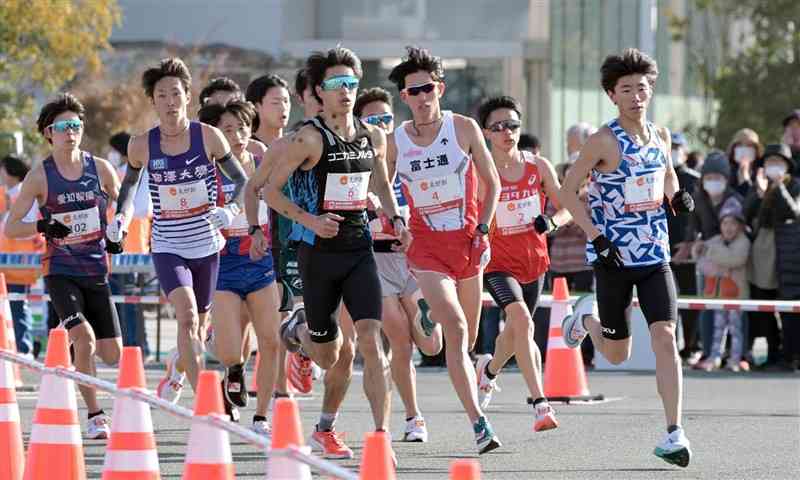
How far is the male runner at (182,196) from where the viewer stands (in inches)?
472

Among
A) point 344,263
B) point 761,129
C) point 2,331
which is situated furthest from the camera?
point 761,129

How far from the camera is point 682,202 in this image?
36.2 feet

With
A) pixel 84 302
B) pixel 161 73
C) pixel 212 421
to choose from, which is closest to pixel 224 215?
pixel 161 73

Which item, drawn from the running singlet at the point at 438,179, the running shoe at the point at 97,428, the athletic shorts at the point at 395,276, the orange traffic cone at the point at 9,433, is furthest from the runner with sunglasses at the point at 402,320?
the orange traffic cone at the point at 9,433

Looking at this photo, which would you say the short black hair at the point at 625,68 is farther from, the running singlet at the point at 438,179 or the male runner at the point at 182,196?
the male runner at the point at 182,196

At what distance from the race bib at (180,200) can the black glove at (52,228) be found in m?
0.85

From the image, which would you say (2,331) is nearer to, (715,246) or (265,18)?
(715,246)

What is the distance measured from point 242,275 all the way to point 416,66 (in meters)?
1.81

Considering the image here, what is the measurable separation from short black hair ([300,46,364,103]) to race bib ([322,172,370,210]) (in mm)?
435

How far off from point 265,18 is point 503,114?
36.5 metres

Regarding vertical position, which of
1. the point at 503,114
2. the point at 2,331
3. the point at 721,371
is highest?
the point at 503,114

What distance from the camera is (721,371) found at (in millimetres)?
18812

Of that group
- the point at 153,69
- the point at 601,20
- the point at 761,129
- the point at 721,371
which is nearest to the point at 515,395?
the point at 721,371

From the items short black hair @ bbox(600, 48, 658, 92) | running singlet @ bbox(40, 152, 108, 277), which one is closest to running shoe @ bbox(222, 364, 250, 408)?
running singlet @ bbox(40, 152, 108, 277)
